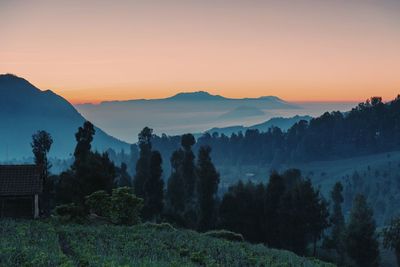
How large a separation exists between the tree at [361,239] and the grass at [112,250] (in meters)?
28.7

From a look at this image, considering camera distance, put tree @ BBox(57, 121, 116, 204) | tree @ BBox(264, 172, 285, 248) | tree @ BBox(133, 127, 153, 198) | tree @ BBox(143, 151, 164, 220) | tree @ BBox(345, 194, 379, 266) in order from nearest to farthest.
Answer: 1. tree @ BBox(57, 121, 116, 204)
2. tree @ BBox(345, 194, 379, 266)
3. tree @ BBox(264, 172, 285, 248)
4. tree @ BBox(143, 151, 164, 220)
5. tree @ BBox(133, 127, 153, 198)

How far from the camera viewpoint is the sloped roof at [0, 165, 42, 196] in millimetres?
48844

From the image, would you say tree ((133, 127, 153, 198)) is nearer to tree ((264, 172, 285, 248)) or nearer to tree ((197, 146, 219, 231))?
tree ((197, 146, 219, 231))

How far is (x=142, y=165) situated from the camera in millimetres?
96562

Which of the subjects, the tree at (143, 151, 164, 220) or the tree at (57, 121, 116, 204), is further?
the tree at (143, 151, 164, 220)

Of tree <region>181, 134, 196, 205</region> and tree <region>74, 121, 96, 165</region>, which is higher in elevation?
tree <region>74, 121, 96, 165</region>

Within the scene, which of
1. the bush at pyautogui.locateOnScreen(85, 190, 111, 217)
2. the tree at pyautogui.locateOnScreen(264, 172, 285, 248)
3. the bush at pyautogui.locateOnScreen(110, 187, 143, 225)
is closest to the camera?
the bush at pyautogui.locateOnScreen(110, 187, 143, 225)

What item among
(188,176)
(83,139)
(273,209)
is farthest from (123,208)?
(188,176)

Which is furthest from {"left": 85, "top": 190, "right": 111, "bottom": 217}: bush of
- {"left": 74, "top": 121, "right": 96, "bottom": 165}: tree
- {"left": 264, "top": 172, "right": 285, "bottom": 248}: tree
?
{"left": 264, "top": 172, "right": 285, "bottom": 248}: tree

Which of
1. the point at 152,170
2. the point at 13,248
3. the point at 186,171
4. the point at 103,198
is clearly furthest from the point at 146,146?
the point at 13,248

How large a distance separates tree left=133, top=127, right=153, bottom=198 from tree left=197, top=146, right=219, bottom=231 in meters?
10.1

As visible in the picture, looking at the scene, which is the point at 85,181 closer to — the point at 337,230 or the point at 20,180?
the point at 20,180

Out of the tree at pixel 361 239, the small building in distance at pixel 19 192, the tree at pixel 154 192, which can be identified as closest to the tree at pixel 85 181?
the small building in distance at pixel 19 192

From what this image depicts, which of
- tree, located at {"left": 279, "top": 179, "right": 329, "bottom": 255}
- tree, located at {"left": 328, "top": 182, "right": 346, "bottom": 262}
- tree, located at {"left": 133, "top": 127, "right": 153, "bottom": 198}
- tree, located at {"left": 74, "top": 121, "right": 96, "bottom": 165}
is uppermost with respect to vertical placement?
tree, located at {"left": 74, "top": 121, "right": 96, "bottom": 165}
